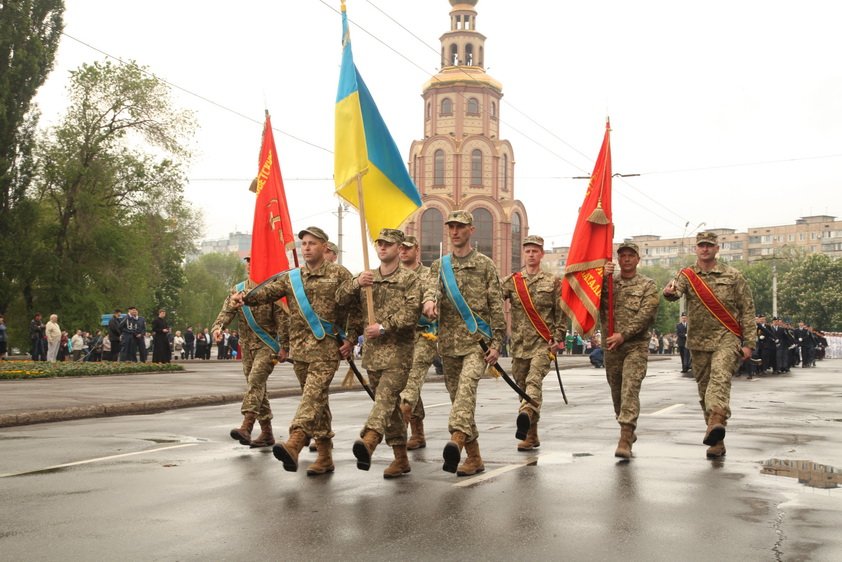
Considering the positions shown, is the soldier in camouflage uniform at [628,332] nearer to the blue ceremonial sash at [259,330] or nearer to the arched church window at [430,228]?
the blue ceremonial sash at [259,330]

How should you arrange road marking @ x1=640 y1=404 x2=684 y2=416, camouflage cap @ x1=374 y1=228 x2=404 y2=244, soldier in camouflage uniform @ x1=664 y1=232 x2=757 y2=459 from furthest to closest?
road marking @ x1=640 y1=404 x2=684 y2=416 < soldier in camouflage uniform @ x1=664 y1=232 x2=757 y2=459 < camouflage cap @ x1=374 y1=228 x2=404 y2=244

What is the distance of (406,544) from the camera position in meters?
5.59

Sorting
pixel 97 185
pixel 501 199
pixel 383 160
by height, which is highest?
pixel 501 199

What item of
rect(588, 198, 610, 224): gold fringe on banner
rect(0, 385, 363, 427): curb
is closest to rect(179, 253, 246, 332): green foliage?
rect(0, 385, 363, 427): curb

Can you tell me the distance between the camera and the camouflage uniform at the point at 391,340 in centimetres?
803

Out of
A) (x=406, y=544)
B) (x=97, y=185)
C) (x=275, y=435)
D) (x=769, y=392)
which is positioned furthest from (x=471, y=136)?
(x=406, y=544)

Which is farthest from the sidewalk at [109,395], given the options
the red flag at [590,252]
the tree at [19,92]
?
the tree at [19,92]

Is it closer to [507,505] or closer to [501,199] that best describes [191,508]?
[507,505]

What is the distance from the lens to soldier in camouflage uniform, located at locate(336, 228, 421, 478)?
311 inches

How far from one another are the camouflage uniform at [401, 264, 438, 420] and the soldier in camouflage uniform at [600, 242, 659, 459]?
6.56 ft

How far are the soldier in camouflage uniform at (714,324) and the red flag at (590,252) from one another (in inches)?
29.8

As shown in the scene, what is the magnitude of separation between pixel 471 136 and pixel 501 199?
6.43 meters

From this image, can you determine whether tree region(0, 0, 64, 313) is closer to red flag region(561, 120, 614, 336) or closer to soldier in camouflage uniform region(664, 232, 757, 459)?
red flag region(561, 120, 614, 336)

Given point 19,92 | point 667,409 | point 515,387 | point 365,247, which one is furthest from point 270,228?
point 19,92
